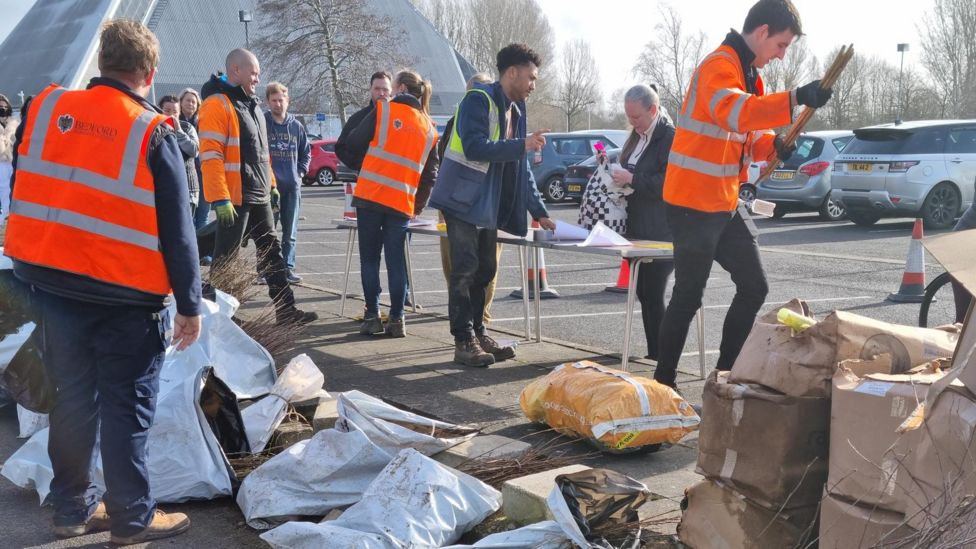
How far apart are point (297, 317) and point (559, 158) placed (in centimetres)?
1740

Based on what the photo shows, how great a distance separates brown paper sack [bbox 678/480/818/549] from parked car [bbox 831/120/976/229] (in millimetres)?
13486

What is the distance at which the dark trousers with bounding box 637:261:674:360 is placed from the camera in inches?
249

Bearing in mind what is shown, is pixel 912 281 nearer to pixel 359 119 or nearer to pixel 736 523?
pixel 359 119

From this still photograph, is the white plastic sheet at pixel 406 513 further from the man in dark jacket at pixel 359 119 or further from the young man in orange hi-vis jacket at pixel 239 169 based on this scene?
the man in dark jacket at pixel 359 119

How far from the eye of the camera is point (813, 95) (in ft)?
13.7

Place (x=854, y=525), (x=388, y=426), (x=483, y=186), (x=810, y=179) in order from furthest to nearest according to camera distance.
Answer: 1. (x=810, y=179)
2. (x=483, y=186)
3. (x=388, y=426)
4. (x=854, y=525)

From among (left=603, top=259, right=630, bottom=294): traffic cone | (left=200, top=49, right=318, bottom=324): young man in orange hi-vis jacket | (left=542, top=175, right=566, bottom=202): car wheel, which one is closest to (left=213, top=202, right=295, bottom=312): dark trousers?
(left=200, top=49, right=318, bottom=324): young man in orange hi-vis jacket

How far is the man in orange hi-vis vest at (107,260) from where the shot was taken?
11.3 ft

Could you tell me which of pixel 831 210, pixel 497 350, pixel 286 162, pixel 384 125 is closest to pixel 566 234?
pixel 497 350

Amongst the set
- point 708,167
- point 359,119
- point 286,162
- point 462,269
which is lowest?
point 462,269

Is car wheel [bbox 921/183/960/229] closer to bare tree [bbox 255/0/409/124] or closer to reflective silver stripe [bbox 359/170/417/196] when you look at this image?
reflective silver stripe [bbox 359/170/417/196]

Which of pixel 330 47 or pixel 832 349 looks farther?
pixel 330 47

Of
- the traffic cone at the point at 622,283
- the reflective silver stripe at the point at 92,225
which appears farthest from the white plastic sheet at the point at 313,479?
the traffic cone at the point at 622,283

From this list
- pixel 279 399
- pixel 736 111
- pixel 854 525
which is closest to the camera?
pixel 854 525
